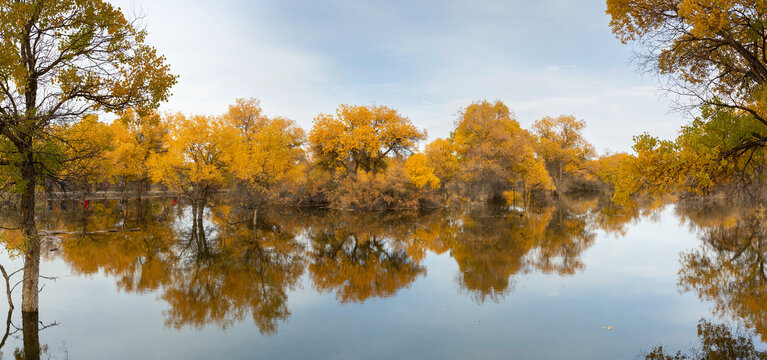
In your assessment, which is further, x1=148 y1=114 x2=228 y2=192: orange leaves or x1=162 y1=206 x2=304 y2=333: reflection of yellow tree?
x1=148 y1=114 x2=228 y2=192: orange leaves

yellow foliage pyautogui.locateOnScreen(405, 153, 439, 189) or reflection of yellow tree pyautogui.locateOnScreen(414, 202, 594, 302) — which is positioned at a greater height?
yellow foliage pyautogui.locateOnScreen(405, 153, 439, 189)

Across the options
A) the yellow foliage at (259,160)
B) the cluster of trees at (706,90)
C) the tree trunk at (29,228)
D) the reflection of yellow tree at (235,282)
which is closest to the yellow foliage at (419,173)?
the yellow foliage at (259,160)

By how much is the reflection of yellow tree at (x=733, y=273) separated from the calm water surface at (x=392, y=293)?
0.21ft

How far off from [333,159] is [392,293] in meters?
26.5

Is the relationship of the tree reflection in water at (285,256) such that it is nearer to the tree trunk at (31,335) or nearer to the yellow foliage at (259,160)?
the tree trunk at (31,335)

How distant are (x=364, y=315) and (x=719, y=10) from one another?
10597 mm

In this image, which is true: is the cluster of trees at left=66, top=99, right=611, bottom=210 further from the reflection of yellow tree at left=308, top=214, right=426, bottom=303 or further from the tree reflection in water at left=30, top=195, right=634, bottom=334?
the reflection of yellow tree at left=308, top=214, right=426, bottom=303

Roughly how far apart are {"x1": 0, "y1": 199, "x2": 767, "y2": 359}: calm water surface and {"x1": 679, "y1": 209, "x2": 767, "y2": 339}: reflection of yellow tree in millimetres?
63

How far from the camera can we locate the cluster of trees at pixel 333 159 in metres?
26.3

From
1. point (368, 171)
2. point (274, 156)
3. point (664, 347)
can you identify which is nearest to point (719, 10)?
point (664, 347)

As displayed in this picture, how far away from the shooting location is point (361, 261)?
1571 centimetres

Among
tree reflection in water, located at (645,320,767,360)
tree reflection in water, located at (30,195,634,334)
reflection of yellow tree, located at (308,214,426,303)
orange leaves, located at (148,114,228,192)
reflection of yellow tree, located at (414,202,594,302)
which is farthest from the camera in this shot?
orange leaves, located at (148,114,228,192)

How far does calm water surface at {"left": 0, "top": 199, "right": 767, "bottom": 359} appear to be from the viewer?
26.5 feet

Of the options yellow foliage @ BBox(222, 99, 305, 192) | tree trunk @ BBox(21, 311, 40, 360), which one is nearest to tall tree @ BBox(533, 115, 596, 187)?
yellow foliage @ BBox(222, 99, 305, 192)
